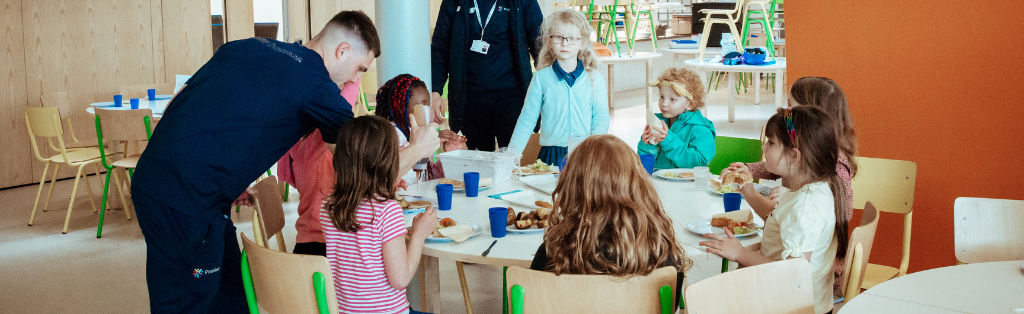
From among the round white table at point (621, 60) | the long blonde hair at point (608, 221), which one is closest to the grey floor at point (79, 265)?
the long blonde hair at point (608, 221)

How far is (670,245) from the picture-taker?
1857 mm

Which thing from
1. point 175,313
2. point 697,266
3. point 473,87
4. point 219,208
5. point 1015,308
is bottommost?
point 697,266

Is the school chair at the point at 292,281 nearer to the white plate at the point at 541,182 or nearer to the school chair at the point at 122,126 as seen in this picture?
the white plate at the point at 541,182

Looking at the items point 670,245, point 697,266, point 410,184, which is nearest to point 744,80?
point 697,266

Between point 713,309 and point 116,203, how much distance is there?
501 cm

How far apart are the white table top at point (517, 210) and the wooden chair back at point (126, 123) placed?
2637 mm

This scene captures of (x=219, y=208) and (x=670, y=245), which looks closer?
(x=670, y=245)

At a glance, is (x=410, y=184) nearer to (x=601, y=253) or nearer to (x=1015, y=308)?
(x=601, y=253)

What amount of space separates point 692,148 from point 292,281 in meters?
2.10

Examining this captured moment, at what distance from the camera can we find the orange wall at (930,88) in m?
3.12

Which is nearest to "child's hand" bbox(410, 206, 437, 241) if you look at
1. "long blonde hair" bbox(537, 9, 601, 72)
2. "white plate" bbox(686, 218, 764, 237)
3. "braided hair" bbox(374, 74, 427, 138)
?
"white plate" bbox(686, 218, 764, 237)

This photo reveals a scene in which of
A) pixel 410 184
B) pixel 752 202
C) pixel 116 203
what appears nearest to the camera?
pixel 752 202

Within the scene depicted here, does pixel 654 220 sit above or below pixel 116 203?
above

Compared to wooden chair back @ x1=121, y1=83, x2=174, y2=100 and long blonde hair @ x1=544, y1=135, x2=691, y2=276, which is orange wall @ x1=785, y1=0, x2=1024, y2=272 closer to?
long blonde hair @ x1=544, y1=135, x2=691, y2=276
